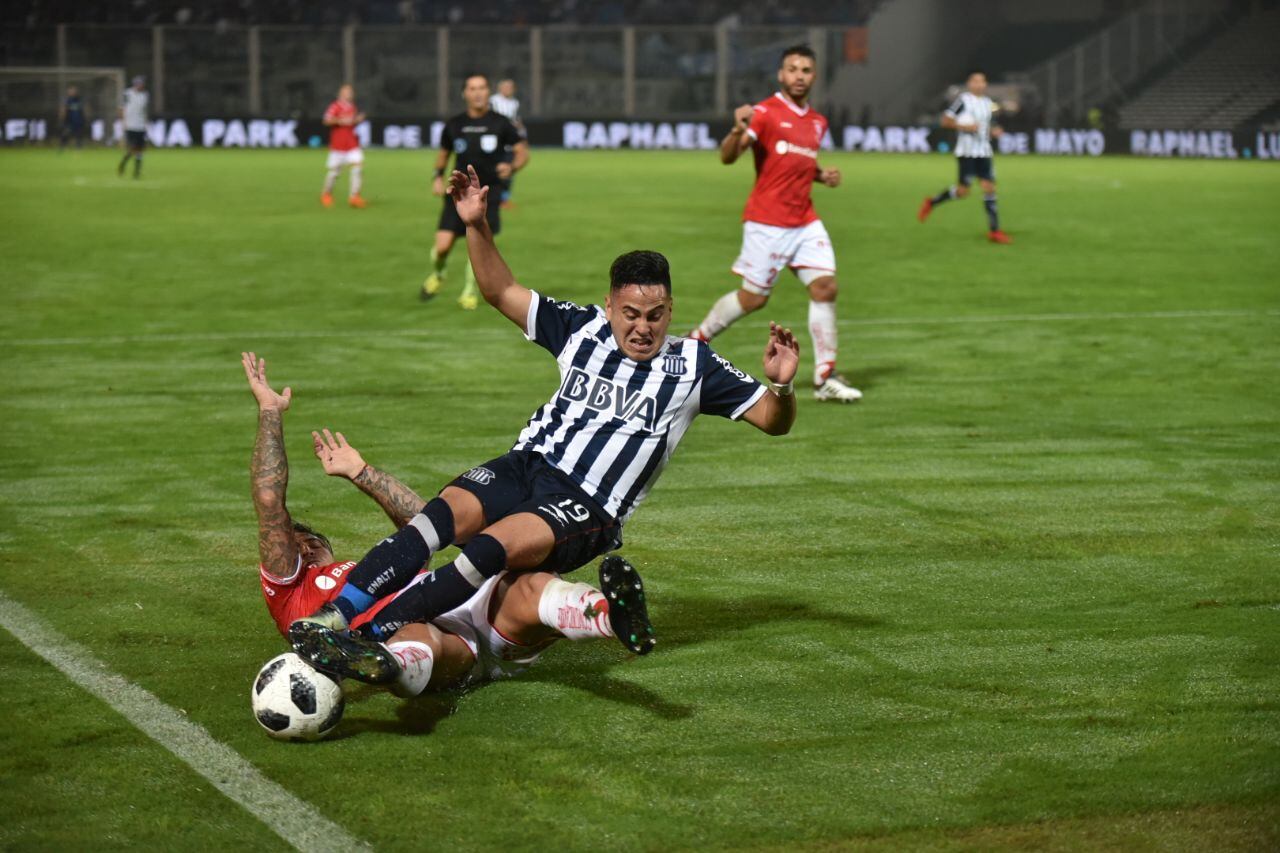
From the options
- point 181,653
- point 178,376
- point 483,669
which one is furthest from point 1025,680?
point 178,376

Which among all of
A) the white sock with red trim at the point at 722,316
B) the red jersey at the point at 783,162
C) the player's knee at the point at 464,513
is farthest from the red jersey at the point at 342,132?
the player's knee at the point at 464,513

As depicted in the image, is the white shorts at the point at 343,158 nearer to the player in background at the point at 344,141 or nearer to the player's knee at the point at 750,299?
the player in background at the point at 344,141

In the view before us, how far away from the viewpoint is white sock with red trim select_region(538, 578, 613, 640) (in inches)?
217

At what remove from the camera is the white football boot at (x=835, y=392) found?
12.0m

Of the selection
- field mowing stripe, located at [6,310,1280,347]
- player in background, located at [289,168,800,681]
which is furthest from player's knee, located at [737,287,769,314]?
player in background, located at [289,168,800,681]

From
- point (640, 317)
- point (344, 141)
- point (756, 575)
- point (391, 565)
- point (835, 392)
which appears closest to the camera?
point (391, 565)

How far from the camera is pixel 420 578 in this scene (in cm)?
584

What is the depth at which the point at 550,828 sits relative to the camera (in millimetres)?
4688

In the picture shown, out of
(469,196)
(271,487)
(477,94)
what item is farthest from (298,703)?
(477,94)

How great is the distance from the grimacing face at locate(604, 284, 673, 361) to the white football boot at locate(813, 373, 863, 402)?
585 centimetres

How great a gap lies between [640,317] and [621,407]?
0.34 metres

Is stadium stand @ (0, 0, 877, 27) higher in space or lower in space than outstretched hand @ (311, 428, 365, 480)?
higher

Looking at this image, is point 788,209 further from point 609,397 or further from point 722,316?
point 609,397

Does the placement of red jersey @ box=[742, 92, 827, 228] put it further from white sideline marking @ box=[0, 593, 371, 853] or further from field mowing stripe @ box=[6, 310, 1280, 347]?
white sideline marking @ box=[0, 593, 371, 853]
